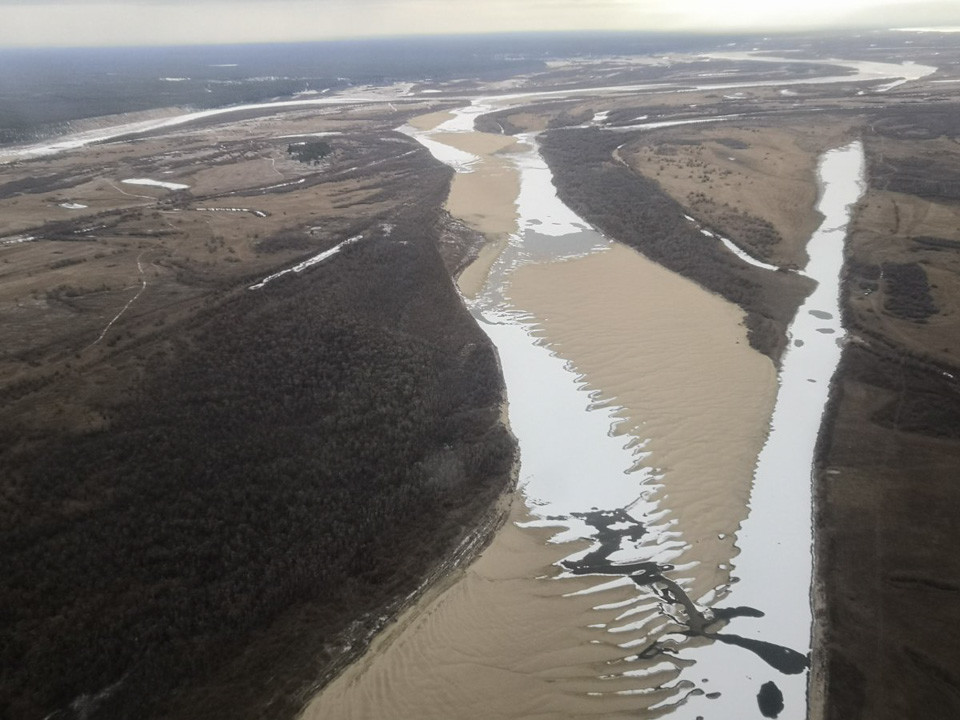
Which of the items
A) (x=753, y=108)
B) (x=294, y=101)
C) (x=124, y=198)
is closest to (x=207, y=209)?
(x=124, y=198)

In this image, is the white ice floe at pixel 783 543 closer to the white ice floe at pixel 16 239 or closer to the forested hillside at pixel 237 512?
the forested hillside at pixel 237 512

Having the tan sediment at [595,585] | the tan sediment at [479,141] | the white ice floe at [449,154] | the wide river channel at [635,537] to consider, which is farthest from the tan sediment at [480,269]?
the tan sediment at [479,141]

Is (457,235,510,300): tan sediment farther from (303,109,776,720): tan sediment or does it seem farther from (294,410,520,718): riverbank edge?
(294,410,520,718): riverbank edge

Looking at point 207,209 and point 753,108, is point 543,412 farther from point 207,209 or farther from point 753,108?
point 753,108

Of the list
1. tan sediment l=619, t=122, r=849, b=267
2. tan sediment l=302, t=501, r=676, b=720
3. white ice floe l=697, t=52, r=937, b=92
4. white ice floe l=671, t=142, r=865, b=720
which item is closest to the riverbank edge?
tan sediment l=302, t=501, r=676, b=720

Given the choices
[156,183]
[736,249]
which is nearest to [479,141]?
[156,183]

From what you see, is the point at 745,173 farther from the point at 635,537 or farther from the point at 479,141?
the point at 635,537
